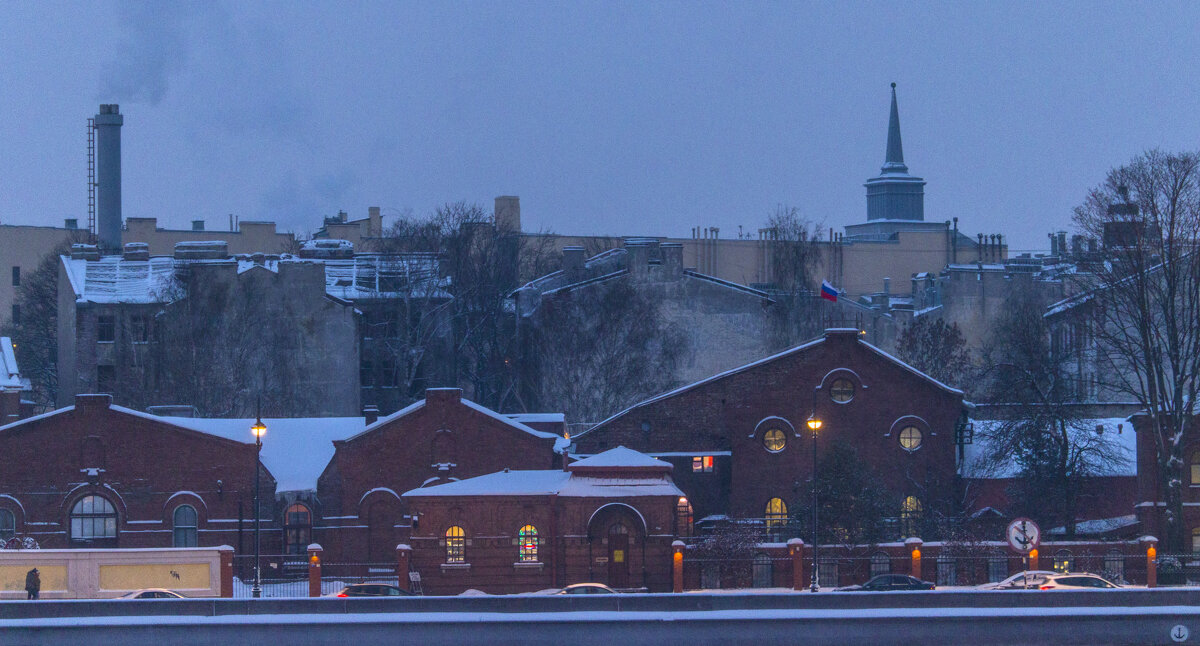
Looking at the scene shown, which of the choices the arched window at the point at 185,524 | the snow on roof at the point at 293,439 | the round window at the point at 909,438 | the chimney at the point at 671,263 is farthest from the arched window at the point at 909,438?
the arched window at the point at 185,524

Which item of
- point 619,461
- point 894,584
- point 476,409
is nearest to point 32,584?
point 476,409

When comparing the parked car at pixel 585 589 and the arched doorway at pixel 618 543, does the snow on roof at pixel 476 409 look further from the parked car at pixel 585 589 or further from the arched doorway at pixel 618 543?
the parked car at pixel 585 589

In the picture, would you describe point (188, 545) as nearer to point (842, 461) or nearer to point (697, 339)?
point (842, 461)

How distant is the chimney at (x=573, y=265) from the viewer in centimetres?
8631

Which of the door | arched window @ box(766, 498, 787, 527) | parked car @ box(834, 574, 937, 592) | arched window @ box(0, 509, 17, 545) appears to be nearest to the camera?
parked car @ box(834, 574, 937, 592)

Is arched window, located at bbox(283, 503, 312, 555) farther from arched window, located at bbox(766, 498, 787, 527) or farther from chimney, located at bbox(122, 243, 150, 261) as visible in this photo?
chimney, located at bbox(122, 243, 150, 261)

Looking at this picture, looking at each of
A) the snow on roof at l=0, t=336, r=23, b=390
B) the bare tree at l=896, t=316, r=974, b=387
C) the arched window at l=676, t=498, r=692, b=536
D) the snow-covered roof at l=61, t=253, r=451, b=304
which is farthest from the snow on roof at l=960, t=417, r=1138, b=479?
the snow on roof at l=0, t=336, r=23, b=390

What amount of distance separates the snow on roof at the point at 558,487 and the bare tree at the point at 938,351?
30063mm

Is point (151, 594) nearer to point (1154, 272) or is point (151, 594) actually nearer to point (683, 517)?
point (683, 517)

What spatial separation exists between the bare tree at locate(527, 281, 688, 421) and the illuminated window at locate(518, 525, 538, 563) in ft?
82.0

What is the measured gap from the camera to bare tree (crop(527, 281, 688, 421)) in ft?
259

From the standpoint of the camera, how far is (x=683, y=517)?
53594 mm

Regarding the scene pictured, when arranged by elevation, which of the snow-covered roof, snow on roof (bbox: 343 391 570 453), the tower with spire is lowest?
snow on roof (bbox: 343 391 570 453)

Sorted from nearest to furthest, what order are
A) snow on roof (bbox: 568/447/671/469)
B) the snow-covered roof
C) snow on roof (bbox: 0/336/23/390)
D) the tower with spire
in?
1. snow on roof (bbox: 568/447/671/469)
2. snow on roof (bbox: 0/336/23/390)
3. the snow-covered roof
4. the tower with spire
